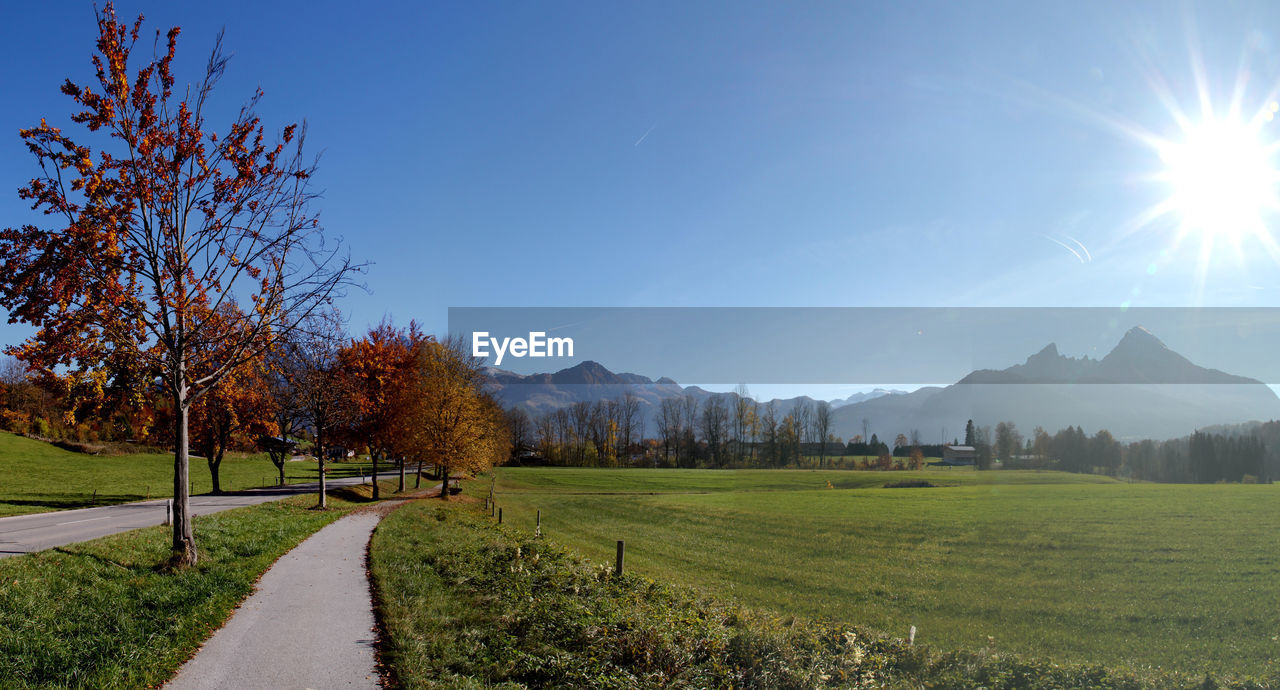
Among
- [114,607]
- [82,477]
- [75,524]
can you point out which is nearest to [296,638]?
[114,607]

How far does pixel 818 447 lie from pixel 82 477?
12553 centimetres

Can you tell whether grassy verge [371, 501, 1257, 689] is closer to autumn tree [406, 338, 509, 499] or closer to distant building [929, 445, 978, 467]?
autumn tree [406, 338, 509, 499]

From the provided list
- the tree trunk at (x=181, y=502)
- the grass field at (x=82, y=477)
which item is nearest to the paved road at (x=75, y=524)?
the grass field at (x=82, y=477)

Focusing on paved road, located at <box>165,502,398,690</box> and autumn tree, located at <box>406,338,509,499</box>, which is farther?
autumn tree, located at <box>406,338,509,499</box>

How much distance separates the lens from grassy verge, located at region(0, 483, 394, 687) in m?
6.69

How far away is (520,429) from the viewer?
5394 inches

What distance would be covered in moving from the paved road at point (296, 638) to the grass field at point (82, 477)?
2164 centimetres

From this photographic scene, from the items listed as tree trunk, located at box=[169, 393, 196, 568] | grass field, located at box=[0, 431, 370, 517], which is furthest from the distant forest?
tree trunk, located at box=[169, 393, 196, 568]

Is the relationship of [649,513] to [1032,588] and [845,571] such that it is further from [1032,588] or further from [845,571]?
[1032,588]

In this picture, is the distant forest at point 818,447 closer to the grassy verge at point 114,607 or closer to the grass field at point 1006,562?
the grass field at point 1006,562

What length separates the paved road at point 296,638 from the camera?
697 cm

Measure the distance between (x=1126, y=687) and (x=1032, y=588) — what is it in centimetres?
1473

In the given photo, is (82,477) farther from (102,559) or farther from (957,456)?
(957,456)

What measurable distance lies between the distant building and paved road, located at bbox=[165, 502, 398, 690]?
14500 centimetres
